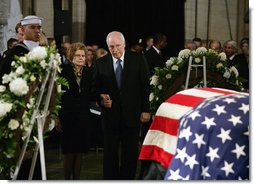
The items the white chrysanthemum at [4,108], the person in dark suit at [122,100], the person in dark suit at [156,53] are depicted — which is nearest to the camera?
the white chrysanthemum at [4,108]

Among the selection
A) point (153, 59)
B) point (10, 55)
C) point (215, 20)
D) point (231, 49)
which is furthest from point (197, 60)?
point (10, 55)

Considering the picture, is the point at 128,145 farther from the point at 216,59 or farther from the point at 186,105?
the point at 186,105

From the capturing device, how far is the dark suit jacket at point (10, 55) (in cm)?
606

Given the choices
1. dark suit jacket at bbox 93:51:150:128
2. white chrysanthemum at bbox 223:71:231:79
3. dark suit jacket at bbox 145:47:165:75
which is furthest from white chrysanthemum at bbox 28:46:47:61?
white chrysanthemum at bbox 223:71:231:79

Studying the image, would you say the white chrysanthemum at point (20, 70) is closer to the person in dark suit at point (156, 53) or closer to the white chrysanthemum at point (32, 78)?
the white chrysanthemum at point (32, 78)

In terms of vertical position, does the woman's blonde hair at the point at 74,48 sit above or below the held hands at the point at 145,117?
→ above

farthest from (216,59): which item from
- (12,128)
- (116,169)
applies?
(12,128)

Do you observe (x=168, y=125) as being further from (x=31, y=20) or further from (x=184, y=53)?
(x=184, y=53)

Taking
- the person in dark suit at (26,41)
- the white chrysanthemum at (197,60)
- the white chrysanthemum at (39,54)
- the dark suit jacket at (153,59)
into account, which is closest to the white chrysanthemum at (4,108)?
the white chrysanthemum at (39,54)

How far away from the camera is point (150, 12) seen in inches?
243

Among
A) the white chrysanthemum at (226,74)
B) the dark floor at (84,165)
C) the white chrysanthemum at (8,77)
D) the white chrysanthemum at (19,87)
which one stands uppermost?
the white chrysanthemum at (8,77)

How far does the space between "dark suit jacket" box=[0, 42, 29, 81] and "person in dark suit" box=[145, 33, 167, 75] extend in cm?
88

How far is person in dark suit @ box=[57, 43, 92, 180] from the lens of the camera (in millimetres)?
7352

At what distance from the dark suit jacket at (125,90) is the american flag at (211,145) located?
2.76 meters
